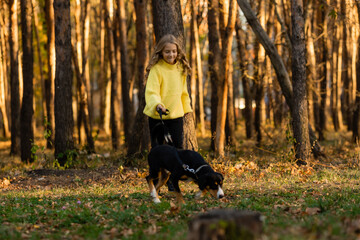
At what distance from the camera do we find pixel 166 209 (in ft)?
21.0

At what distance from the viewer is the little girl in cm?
746

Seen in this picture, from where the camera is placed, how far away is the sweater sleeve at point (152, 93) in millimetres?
7180

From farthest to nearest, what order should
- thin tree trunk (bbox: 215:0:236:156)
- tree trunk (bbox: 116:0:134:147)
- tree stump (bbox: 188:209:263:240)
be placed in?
tree trunk (bbox: 116:0:134:147), thin tree trunk (bbox: 215:0:236:156), tree stump (bbox: 188:209:263:240)

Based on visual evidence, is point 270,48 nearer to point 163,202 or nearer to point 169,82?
point 169,82

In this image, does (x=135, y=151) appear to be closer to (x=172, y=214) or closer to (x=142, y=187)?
(x=142, y=187)

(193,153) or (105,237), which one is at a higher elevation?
(193,153)

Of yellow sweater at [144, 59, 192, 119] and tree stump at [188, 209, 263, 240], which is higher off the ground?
yellow sweater at [144, 59, 192, 119]

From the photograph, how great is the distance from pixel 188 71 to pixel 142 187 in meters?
2.51

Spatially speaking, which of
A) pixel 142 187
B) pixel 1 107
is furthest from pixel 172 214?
pixel 1 107

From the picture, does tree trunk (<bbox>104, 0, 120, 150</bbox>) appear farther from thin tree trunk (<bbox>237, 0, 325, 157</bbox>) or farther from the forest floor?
thin tree trunk (<bbox>237, 0, 325, 157</bbox>)

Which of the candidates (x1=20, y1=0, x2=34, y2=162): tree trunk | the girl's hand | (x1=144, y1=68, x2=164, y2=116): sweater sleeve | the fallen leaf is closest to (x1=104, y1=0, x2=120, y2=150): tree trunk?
(x1=20, y1=0, x2=34, y2=162): tree trunk

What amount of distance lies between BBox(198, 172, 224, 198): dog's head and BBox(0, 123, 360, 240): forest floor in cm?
32

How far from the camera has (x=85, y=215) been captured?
244 inches

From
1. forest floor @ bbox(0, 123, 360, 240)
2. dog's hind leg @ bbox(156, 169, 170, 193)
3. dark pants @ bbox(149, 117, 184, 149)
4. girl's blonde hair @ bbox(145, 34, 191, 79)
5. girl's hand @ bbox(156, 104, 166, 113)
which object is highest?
girl's blonde hair @ bbox(145, 34, 191, 79)
